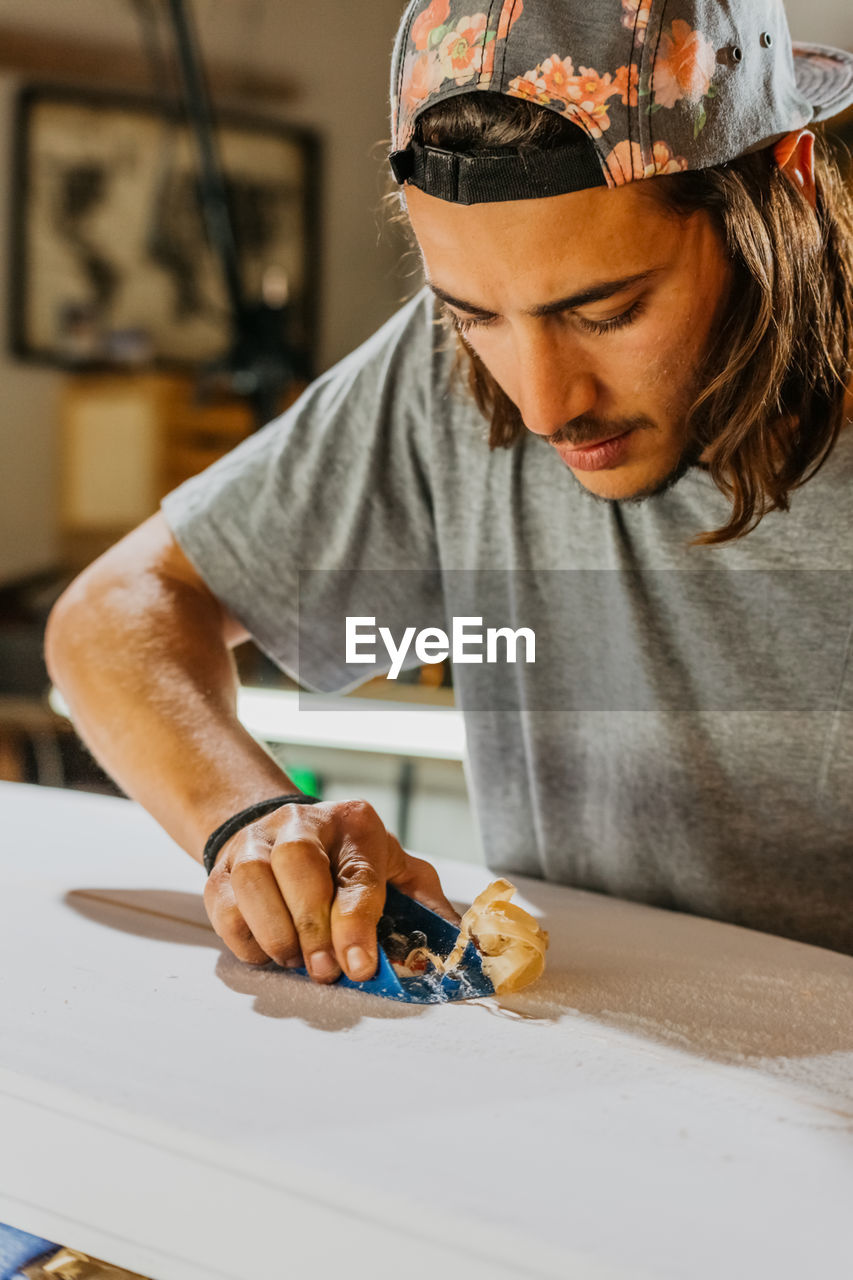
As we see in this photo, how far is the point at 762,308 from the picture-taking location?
77 centimetres

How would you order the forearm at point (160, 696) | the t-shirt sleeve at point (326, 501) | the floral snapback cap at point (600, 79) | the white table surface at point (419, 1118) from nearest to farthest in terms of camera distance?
the white table surface at point (419, 1118) < the floral snapback cap at point (600, 79) < the forearm at point (160, 696) < the t-shirt sleeve at point (326, 501)

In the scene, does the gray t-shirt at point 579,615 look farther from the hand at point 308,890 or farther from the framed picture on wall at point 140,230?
the framed picture on wall at point 140,230

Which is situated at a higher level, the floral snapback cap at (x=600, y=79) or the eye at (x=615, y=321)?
the floral snapback cap at (x=600, y=79)

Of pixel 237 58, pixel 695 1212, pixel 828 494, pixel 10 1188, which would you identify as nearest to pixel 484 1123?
pixel 695 1212

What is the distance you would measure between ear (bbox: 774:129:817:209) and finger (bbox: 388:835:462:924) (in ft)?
1.74

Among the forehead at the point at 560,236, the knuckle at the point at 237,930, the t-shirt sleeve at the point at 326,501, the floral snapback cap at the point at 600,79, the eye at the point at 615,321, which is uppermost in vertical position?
the floral snapback cap at the point at 600,79

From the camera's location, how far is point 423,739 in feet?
5.65

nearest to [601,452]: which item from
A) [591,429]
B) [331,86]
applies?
[591,429]

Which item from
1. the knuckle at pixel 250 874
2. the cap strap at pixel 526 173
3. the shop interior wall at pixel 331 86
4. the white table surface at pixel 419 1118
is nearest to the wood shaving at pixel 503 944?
the white table surface at pixel 419 1118

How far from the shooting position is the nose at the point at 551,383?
2.40ft

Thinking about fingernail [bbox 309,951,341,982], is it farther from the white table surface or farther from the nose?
the nose

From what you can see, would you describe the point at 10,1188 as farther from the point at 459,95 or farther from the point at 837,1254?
the point at 459,95

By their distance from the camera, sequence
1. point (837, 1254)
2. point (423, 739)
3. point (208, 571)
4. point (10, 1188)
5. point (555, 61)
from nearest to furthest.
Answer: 1. point (837, 1254)
2. point (10, 1188)
3. point (555, 61)
4. point (208, 571)
5. point (423, 739)

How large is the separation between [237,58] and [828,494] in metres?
1.60
